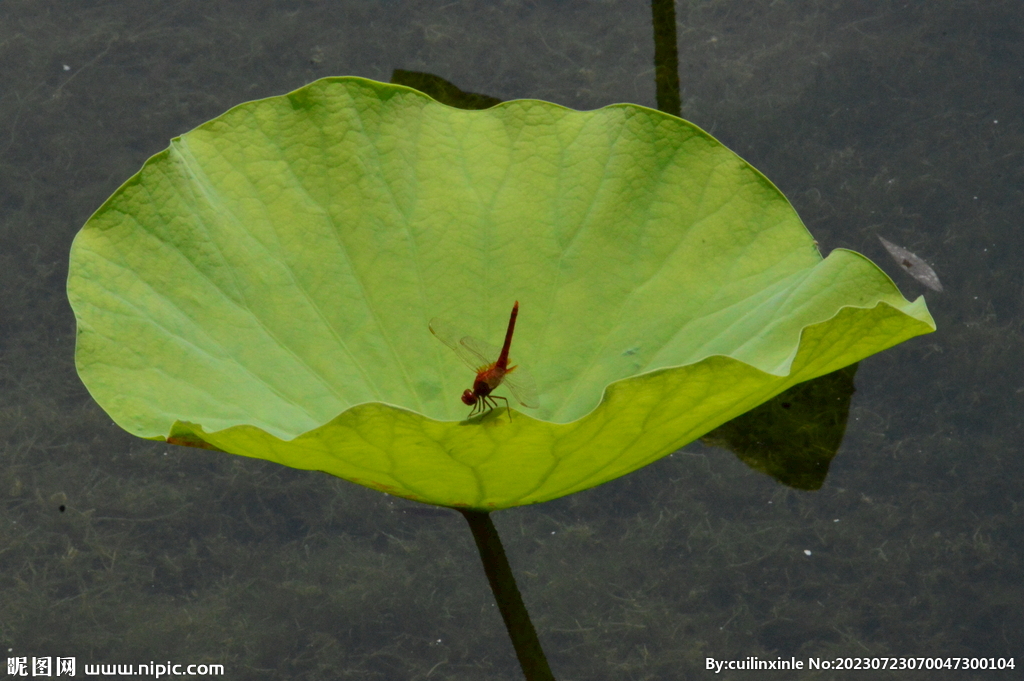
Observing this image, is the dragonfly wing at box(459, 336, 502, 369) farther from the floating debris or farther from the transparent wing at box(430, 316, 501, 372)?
the floating debris

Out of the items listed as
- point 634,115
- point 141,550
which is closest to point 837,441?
point 634,115

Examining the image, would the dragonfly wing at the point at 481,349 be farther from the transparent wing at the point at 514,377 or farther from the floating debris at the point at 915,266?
the floating debris at the point at 915,266

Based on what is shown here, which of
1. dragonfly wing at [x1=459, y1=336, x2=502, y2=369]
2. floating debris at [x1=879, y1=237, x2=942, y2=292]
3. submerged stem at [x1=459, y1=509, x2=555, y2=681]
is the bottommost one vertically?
submerged stem at [x1=459, y1=509, x2=555, y2=681]

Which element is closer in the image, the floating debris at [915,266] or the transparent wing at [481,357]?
the transparent wing at [481,357]

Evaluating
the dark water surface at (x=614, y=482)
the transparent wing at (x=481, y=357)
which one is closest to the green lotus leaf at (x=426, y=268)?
the transparent wing at (x=481, y=357)

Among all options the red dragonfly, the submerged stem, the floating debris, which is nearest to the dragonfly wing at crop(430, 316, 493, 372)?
the red dragonfly

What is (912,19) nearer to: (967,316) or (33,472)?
(967,316)
